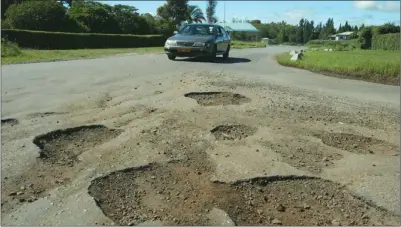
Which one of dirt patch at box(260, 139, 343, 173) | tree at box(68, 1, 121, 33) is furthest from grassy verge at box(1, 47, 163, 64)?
tree at box(68, 1, 121, 33)

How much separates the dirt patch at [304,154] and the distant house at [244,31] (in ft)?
235

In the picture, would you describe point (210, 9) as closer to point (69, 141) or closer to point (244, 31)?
point (244, 31)

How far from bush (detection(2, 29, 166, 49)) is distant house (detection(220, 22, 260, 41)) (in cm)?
4267

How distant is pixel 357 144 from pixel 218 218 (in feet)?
8.56

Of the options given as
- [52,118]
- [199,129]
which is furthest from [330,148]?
[52,118]

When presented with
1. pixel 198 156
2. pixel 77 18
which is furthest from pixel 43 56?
pixel 77 18

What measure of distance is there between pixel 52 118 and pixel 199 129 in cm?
209

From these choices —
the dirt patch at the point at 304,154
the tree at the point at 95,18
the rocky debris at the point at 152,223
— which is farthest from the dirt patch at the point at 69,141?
the tree at the point at 95,18

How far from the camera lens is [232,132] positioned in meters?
5.36

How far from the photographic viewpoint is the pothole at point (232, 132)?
5176mm

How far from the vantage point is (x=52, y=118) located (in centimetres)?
595

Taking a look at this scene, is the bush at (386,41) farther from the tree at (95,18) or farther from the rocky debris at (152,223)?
the rocky debris at (152,223)

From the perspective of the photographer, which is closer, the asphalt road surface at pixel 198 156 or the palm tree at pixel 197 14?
the asphalt road surface at pixel 198 156

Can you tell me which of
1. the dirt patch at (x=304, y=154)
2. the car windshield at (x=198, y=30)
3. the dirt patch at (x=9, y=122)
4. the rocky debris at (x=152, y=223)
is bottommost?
the rocky debris at (x=152, y=223)
